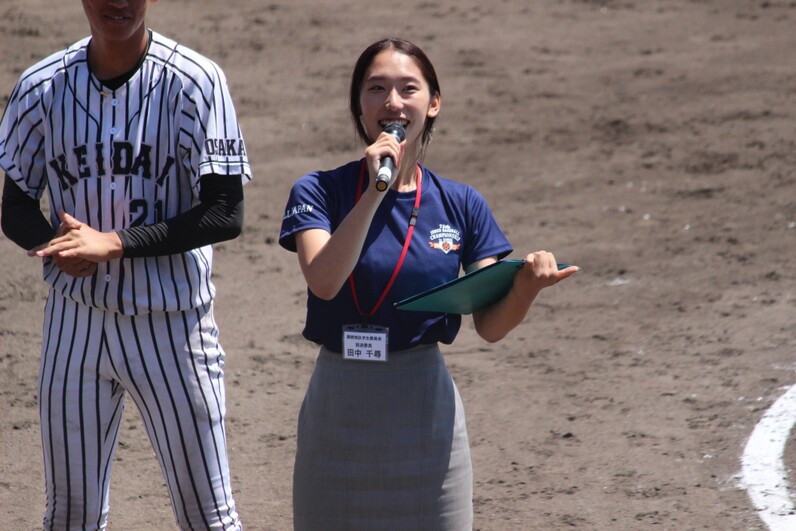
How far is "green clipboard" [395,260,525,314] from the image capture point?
2.47 metres

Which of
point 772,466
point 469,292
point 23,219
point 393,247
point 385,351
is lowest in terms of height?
point 772,466

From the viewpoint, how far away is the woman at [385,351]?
101 inches

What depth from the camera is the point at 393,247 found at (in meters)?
2.61

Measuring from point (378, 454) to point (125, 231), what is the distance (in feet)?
2.79

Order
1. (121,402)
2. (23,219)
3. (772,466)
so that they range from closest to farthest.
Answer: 1. (23,219)
2. (121,402)
3. (772,466)

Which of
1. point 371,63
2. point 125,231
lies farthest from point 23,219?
point 371,63

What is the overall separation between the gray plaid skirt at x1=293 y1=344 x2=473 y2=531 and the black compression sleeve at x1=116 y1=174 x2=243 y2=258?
1.67ft

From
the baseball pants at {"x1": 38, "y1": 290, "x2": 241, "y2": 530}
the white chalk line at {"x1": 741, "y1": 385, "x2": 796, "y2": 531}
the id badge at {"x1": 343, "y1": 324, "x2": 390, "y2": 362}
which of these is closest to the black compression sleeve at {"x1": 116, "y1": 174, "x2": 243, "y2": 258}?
the baseball pants at {"x1": 38, "y1": 290, "x2": 241, "y2": 530}

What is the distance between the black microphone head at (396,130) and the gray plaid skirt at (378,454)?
1.61 feet

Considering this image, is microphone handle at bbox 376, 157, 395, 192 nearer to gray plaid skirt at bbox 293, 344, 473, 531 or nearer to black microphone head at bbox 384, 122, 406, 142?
black microphone head at bbox 384, 122, 406, 142

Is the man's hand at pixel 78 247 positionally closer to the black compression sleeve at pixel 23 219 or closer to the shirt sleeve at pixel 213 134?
the black compression sleeve at pixel 23 219

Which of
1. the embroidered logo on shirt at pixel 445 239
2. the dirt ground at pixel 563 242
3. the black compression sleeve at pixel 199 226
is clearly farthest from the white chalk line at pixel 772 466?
the black compression sleeve at pixel 199 226

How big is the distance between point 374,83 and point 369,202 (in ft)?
1.16

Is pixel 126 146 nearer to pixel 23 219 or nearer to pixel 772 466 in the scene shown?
pixel 23 219
